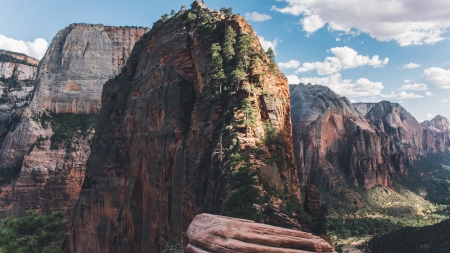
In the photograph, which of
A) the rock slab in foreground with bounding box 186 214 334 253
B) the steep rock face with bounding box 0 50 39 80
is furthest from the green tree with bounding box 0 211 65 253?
the steep rock face with bounding box 0 50 39 80

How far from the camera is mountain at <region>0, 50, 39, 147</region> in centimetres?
10512

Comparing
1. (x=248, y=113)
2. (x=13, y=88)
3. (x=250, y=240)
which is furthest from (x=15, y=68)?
(x=250, y=240)

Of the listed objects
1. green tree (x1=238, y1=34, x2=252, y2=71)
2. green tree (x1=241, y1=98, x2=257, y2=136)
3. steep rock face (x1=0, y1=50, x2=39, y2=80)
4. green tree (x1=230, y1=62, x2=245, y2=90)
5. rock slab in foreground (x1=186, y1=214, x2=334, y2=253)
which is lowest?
rock slab in foreground (x1=186, y1=214, x2=334, y2=253)

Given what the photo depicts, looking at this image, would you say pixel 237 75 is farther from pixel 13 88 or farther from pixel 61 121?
pixel 13 88

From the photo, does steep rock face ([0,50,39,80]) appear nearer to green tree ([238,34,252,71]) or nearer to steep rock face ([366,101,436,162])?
green tree ([238,34,252,71])

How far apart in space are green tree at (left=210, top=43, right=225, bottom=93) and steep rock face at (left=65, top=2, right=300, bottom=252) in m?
0.49

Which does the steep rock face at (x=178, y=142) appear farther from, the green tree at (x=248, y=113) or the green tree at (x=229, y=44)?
the green tree at (x=229, y=44)

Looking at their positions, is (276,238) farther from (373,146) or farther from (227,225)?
(373,146)

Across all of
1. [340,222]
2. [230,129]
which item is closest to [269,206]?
[230,129]

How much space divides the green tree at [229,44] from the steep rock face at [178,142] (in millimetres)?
628

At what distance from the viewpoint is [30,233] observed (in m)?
37.8

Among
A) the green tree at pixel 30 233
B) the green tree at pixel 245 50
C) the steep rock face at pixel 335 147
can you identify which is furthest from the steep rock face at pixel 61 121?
the green tree at pixel 245 50

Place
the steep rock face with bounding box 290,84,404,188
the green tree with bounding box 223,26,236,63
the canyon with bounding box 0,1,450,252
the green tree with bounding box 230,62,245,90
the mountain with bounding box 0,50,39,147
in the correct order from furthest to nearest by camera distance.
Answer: the steep rock face with bounding box 290,84,404,188 < the mountain with bounding box 0,50,39,147 < the green tree with bounding box 223,26,236,63 < the green tree with bounding box 230,62,245,90 < the canyon with bounding box 0,1,450,252

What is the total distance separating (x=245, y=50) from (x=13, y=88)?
113901mm
